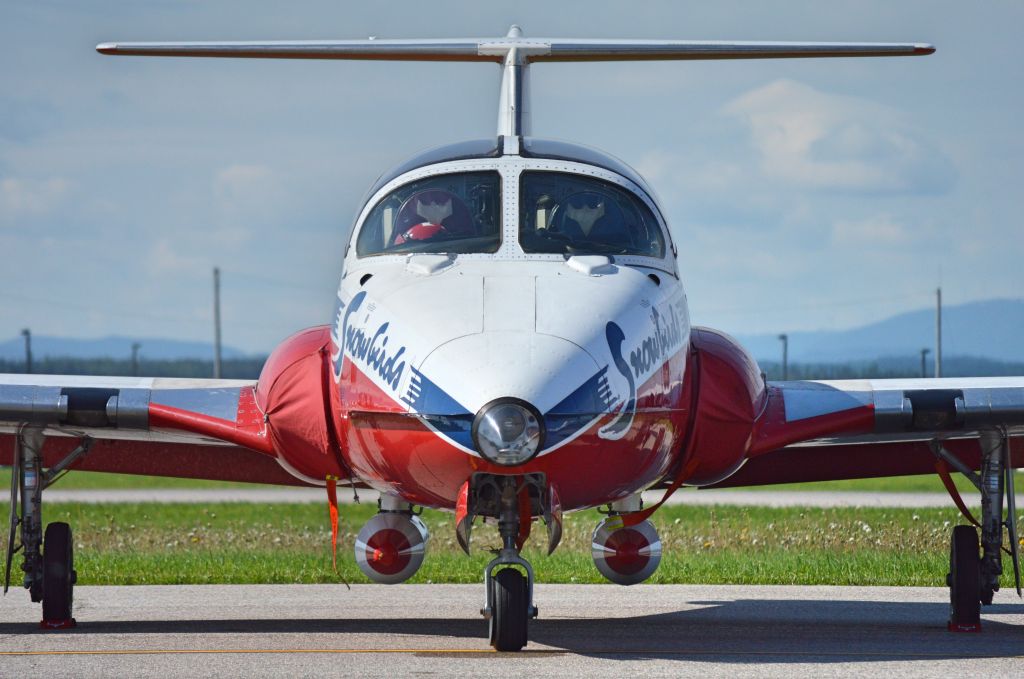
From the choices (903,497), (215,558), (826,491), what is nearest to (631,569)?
(215,558)

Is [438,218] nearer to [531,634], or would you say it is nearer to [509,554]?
[509,554]

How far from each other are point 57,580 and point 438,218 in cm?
421

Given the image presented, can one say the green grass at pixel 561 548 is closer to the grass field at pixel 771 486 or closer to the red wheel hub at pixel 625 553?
the red wheel hub at pixel 625 553

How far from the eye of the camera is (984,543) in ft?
39.7

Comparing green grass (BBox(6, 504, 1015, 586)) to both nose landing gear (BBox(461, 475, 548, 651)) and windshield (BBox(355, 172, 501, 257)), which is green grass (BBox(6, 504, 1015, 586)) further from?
nose landing gear (BBox(461, 475, 548, 651))

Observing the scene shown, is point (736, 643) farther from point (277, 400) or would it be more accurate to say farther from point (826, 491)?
point (826, 491)

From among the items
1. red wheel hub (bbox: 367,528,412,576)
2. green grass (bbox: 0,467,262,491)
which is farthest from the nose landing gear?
green grass (bbox: 0,467,262,491)

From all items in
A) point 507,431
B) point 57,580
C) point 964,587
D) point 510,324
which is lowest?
point 964,587

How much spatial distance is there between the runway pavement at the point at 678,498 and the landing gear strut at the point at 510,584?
65.4 feet

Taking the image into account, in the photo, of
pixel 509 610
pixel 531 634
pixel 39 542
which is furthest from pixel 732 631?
pixel 39 542

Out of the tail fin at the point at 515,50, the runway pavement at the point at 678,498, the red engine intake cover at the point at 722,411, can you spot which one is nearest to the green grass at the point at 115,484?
the runway pavement at the point at 678,498

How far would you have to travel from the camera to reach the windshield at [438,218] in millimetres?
10445

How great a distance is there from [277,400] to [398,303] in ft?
5.50

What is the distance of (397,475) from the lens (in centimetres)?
948
